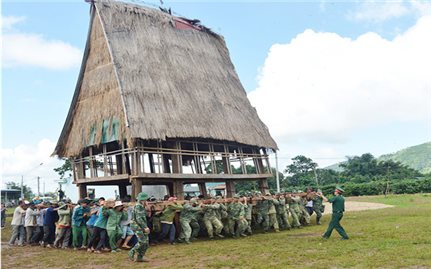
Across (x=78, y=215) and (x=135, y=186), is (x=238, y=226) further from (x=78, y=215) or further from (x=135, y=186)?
(x=135, y=186)

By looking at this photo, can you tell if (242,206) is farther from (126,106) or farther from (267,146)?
(267,146)

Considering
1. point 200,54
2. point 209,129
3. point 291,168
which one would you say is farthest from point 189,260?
point 291,168

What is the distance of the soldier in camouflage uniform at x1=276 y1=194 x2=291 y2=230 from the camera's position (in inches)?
647

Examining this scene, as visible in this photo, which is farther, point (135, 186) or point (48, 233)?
point (135, 186)

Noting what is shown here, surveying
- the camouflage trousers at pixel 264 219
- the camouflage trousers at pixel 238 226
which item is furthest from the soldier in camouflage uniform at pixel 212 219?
the camouflage trousers at pixel 264 219

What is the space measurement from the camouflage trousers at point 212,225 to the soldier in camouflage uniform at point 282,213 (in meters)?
3.03

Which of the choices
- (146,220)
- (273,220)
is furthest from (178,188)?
(146,220)

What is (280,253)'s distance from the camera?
10.4 meters

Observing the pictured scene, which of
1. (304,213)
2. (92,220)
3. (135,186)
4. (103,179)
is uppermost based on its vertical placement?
(103,179)

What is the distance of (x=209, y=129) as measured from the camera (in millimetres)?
20750

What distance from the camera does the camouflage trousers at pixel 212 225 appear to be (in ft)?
46.6

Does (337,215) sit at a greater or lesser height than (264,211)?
lesser

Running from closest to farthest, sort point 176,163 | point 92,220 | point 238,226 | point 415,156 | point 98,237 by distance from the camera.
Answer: point 92,220 < point 98,237 < point 238,226 < point 176,163 < point 415,156

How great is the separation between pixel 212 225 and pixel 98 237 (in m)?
3.66
